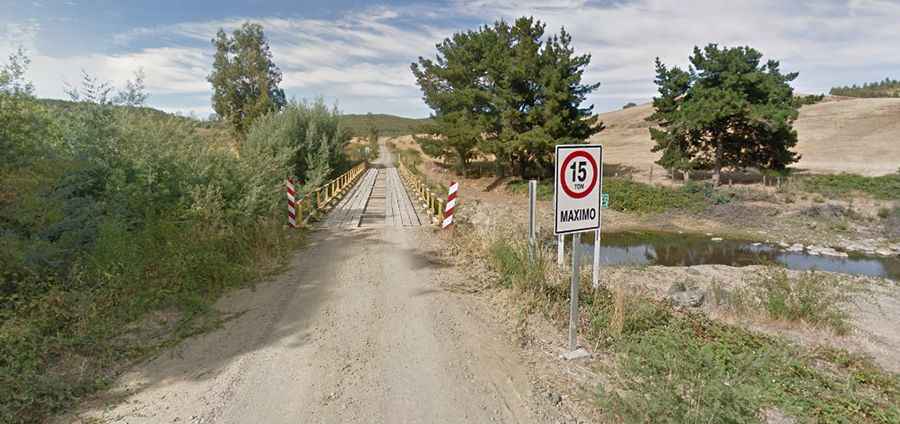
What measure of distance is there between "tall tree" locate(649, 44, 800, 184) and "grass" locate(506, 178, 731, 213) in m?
3.33

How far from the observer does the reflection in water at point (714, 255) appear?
1441cm

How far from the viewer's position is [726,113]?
77.7 feet

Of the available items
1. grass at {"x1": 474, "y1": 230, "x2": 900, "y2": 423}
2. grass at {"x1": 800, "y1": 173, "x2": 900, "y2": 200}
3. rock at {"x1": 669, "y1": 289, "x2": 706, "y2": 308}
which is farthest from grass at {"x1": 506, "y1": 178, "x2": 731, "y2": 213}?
grass at {"x1": 474, "y1": 230, "x2": 900, "y2": 423}

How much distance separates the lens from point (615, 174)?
3503 centimetres

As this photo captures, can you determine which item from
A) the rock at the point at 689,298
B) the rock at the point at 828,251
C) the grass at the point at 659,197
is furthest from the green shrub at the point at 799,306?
the grass at the point at 659,197

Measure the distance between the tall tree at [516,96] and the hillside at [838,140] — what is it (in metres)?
14.3

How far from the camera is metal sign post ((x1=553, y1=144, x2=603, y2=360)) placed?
13.5 feet

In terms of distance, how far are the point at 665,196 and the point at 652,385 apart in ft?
78.3

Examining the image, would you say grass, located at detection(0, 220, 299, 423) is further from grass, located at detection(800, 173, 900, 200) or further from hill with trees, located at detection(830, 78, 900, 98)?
hill with trees, located at detection(830, 78, 900, 98)

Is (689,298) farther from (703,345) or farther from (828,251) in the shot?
(828,251)

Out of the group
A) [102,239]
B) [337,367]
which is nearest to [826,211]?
[337,367]

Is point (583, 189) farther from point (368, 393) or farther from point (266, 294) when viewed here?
point (266, 294)

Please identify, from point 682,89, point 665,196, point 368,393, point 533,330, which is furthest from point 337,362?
→ point 682,89

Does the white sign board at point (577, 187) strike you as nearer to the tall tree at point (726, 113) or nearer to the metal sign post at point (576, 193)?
the metal sign post at point (576, 193)
